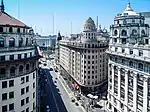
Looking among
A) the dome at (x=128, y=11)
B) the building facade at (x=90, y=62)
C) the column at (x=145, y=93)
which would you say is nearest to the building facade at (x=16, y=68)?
the column at (x=145, y=93)

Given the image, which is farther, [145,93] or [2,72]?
[145,93]

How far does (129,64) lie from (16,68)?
30.1m

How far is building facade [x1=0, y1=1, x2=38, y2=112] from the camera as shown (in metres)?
49.9

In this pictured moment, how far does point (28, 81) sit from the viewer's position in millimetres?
56219

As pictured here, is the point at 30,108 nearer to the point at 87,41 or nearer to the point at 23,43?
the point at 23,43

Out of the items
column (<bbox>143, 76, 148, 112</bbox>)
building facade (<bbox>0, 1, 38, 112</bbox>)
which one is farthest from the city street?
column (<bbox>143, 76, 148, 112</bbox>)

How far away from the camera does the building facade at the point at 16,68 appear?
164 feet

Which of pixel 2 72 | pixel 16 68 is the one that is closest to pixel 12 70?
pixel 16 68

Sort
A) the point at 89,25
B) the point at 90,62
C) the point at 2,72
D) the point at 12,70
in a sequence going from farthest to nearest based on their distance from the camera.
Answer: the point at 89,25, the point at 90,62, the point at 12,70, the point at 2,72

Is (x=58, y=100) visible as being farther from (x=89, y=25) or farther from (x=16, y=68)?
(x=16, y=68)

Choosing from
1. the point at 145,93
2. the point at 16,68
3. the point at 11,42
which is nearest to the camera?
the point at 11,42

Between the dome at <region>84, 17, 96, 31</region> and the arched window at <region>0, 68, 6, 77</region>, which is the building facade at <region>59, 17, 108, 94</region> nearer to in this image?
the dome at <region>84, 17, 96, 31</region>

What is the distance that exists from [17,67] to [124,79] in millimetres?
30853

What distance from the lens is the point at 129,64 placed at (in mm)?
63312
